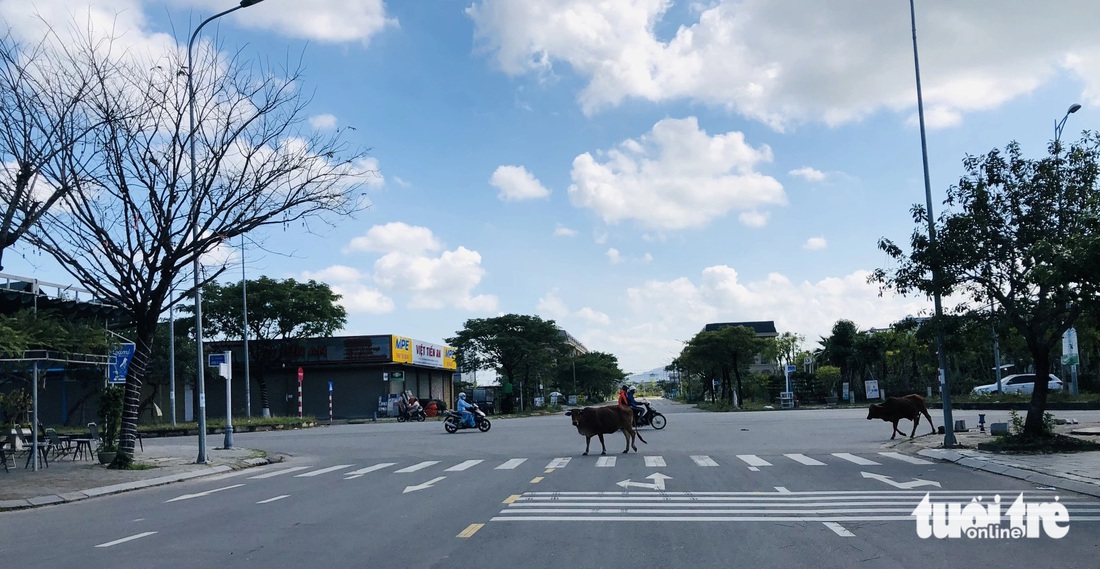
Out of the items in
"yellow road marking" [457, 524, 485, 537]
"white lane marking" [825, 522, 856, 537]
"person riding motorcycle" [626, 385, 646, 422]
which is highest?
"person riding motorcycle" [626, 385, 646, 422]

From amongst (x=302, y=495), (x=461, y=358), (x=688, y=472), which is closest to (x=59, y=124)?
(x=302, y=495)

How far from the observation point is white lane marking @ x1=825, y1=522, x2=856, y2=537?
9.27 m

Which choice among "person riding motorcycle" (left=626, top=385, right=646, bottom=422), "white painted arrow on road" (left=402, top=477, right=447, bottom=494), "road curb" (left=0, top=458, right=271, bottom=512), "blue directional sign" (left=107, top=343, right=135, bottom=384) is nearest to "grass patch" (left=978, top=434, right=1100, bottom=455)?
"person riding motorcycle" (left=626, top=385, right=646, bottom=422)

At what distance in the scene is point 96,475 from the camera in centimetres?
Result: 1873

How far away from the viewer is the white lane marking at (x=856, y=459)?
56.2ft

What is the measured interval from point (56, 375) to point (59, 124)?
133ft

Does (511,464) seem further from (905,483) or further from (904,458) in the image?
(904,458)

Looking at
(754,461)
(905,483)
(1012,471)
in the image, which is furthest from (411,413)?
(905,483)

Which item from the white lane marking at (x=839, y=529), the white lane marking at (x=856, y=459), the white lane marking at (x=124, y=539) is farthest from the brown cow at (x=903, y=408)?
the white lane marking at (x=124, y=539)

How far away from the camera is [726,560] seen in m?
8.07

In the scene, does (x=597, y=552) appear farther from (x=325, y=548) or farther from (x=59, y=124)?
(x=59, y=124)

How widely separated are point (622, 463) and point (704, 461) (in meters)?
1.79

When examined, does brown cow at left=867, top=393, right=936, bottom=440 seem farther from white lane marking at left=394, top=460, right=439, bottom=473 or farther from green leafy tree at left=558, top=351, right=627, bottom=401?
green leafy tree at left=558, top=351, right=627, bottom=401

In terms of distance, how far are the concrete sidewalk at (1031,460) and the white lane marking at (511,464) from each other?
29.9 ft
